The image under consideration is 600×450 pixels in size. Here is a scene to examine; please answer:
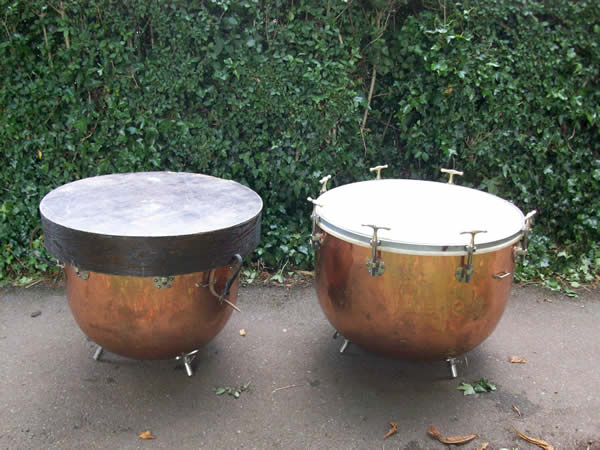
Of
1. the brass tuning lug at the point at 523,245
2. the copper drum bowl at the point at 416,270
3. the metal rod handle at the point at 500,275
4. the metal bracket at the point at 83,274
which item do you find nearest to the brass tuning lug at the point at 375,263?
the copper drum bowl at the point at 416,270

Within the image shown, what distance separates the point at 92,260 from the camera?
2254 millimetres

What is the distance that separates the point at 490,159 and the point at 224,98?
202cm

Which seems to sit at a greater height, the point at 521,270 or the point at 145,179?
the point at 145,179

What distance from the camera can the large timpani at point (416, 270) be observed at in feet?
7.84

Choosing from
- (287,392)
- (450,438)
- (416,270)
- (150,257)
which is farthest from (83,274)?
(450,438)

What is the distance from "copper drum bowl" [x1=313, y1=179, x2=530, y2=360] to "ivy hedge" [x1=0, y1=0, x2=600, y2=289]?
1.34 metres

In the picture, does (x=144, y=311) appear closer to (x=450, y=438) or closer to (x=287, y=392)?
(x=287, y=392)

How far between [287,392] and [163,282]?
946 mm

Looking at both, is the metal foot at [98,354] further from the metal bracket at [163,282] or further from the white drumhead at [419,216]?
the white drumhead at [419,216]

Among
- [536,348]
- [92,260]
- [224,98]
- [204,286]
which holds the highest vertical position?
[224,98]

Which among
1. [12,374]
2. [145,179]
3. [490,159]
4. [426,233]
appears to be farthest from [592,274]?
[12,374]

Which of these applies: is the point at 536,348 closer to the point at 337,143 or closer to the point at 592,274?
the point at 592,274

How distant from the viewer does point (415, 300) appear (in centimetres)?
244

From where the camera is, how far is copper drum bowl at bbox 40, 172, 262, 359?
7.34ft
